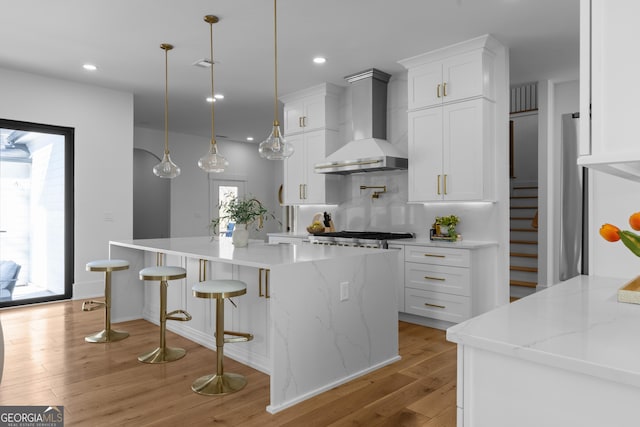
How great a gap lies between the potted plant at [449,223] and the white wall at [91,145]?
13.7 ft

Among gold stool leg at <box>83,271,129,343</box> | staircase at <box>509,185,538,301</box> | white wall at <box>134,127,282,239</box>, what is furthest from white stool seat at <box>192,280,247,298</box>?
white wall at <box>134,127,282,239</box>

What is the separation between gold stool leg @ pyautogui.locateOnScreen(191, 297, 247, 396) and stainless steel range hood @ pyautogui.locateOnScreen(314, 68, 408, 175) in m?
2.68

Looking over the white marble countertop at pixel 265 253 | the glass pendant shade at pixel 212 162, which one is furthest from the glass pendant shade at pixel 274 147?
the white marble countertop at pixel 265 253

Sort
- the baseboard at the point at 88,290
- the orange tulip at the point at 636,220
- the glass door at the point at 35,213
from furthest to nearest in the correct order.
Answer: the baseboard at the point at 88,290 < the glass door at the point at 35,213 < the orange tulip at the point at 636,220

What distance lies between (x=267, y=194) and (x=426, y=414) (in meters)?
8.57

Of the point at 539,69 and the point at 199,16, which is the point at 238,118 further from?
the point at 539,69

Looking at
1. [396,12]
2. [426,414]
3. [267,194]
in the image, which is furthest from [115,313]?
[267,194]

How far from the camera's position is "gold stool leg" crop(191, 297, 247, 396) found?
2667 mm

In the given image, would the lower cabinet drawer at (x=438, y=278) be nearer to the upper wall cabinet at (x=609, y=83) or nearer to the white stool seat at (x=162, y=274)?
the white stool seat at (x=162, y=274)

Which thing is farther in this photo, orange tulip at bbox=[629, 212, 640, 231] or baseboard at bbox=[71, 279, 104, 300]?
baseboard at bbox=[71, 279, 104, 300]

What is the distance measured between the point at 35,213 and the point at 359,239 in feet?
13.2

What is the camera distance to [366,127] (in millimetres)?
5152

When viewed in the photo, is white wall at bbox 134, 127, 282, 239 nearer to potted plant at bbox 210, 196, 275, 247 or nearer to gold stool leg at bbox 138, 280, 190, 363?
potted plant at bbox 210, 196, 275, 247

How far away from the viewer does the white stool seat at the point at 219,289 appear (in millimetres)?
2578
